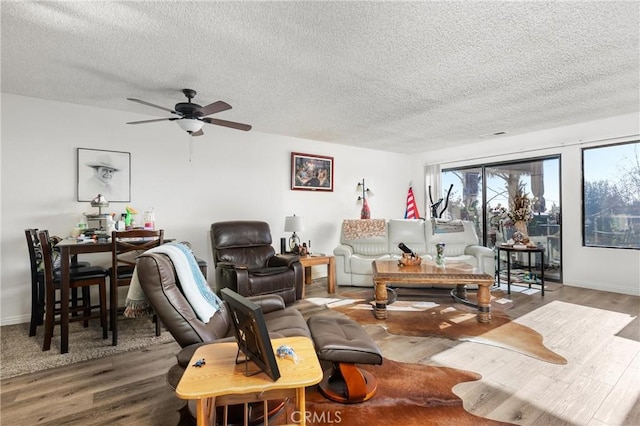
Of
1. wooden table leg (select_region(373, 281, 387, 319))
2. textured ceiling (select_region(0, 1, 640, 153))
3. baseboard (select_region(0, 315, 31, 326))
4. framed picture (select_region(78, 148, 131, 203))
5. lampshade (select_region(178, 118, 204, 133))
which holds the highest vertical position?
textured ceiling (select_region(0, 1, 640, 153))

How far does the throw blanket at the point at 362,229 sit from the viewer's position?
5203 millimetres

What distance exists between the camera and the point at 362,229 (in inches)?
205

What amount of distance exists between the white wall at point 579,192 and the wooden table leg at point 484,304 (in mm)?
2519

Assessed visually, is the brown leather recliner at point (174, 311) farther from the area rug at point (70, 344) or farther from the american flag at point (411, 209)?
the american flag at point (411, 209)

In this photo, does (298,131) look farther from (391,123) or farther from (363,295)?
(363,295)

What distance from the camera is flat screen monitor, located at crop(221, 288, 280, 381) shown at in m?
1.15

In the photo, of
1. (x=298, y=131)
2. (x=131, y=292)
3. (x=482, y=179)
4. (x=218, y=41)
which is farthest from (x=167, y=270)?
(x=482, y=179)

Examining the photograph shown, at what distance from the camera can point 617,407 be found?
1879 millimetres

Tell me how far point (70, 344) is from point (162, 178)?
84.0 inches

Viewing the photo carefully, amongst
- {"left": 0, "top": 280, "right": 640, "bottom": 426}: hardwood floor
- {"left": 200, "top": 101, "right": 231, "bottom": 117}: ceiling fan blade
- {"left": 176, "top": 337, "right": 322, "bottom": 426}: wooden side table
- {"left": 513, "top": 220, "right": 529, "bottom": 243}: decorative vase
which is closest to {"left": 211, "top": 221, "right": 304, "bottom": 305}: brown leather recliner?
{"left": 0, "top": 280, "right": 640, "bottom": 426}: hardwood floor

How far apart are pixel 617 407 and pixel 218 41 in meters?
3.51

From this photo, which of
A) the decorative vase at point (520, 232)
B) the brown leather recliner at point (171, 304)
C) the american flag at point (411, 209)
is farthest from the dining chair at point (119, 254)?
the american flag at point (411, 209)

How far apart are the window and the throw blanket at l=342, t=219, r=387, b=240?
2.94 metres

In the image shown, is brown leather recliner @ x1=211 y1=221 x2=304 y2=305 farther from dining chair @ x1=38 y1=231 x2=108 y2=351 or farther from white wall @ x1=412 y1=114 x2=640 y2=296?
white wall @ x1=412 y1=114 x2=640 y2=296
